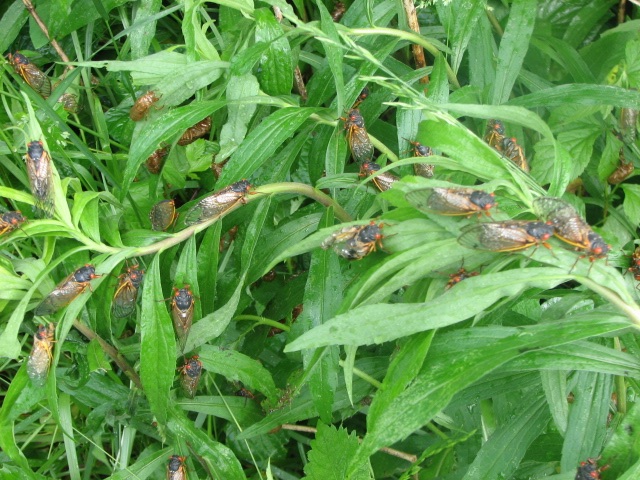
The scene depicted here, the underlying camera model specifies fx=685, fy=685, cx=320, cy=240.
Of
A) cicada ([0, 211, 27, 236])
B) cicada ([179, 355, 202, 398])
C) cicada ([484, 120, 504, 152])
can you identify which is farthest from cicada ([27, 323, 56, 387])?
cicada ([484, 120, 504, 152])

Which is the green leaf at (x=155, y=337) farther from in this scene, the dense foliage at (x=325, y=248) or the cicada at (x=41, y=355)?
the cicada at (x=41, y=355)

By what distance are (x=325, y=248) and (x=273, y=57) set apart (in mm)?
1058

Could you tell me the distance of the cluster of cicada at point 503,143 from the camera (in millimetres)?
3197

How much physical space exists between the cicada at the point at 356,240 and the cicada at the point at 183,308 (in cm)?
89

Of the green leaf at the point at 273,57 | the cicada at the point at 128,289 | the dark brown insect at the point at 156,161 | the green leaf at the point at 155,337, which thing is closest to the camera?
the green leaf at the point at 155,337

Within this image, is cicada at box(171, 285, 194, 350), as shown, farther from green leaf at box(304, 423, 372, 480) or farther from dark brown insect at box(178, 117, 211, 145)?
dark brown insect at box(178, 117, 211, 145)

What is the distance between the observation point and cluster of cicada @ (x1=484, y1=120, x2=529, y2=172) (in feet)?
10.5

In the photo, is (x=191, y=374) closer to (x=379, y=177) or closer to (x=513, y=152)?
(x=379, y=177)

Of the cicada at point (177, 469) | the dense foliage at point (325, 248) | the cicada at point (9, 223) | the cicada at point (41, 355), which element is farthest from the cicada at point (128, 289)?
the cicada at point (177, 469)

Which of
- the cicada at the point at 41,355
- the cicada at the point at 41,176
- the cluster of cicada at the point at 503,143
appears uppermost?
the cicada at the point at 41,176

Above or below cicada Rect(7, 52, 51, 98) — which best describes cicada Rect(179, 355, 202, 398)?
below

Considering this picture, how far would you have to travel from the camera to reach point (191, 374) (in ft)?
11.0

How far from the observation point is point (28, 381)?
3.00 m

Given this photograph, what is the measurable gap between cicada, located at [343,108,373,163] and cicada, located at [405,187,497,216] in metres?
1.21
